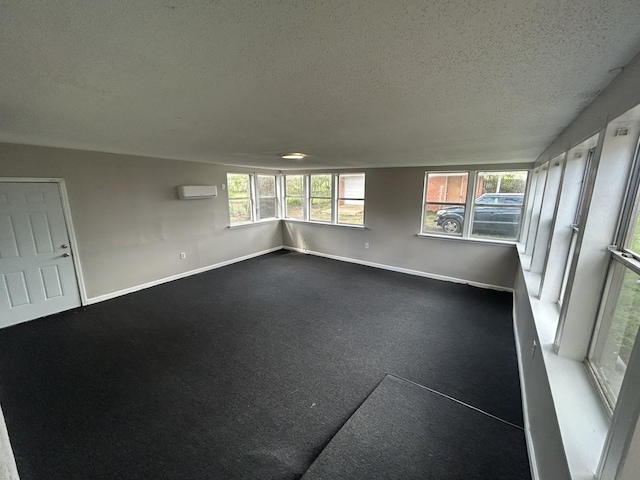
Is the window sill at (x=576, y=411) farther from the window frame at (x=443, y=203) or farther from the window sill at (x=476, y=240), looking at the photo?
the window frame at (x=443, y=203)

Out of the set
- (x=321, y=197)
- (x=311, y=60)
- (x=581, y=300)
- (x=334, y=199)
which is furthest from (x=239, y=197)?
(x=581, y=300)

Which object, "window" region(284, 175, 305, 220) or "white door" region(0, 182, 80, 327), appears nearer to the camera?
"white door" region(0, 182, 80, 327)

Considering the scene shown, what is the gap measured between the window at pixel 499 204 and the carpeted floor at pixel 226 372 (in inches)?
45.2

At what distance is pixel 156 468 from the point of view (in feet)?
5.73

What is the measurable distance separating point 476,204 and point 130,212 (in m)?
6.10

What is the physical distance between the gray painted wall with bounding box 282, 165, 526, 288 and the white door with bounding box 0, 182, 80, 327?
505 cm

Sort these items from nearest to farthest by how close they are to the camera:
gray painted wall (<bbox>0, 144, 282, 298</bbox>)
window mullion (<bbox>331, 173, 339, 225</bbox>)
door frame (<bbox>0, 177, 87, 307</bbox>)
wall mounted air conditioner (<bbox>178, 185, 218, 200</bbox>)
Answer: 1. door frame (<bbox>0, 177, 87, 307</bbox>)
2. gray painted wall (<bbox>0, 144, 282, 298</bbox>)
3. wall mounted air conditioner (<bbox>178, 185, 218, 200</bbox>)
4. window mullion (<bbox>331, 173, 339, 225</bbox>)

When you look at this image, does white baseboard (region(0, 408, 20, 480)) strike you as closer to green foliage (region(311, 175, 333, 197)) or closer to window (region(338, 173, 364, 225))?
window (region(338, 173, 364, 225))

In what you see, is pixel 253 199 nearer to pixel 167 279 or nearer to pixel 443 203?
pixel 167 279

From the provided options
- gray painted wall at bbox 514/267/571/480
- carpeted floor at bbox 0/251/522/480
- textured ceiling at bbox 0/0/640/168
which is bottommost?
carpeted floor at bbox 0/251/522/480

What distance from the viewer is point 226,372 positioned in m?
2.66

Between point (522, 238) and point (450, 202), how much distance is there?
1314 mm

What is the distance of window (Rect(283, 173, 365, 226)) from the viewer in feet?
20.8

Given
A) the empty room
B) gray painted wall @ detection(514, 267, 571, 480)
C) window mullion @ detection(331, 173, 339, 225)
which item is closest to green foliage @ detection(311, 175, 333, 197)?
window mullion @ detection(331, 173, 339, 225)
